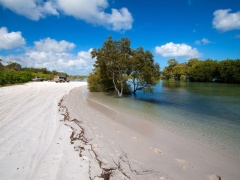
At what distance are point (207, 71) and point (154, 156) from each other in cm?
8888

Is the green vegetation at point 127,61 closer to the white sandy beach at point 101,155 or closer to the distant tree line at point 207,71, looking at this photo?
the white sandy beach at point 101,155

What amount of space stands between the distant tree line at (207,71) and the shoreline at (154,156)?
255ft

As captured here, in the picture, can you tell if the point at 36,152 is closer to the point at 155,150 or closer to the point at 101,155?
the point at 101,155

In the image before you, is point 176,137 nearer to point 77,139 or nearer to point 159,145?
point 159,145

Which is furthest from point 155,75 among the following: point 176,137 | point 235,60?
point 235,60

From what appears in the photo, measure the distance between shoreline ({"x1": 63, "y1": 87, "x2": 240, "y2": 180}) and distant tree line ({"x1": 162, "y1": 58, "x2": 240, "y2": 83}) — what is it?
255 ft

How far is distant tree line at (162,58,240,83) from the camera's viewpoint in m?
72.2

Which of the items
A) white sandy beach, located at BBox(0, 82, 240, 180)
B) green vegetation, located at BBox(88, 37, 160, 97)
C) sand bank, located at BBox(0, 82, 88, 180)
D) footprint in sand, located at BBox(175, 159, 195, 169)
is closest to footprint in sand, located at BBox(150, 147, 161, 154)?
white sandy beach, located at BBox(0, 82, 240, 180)

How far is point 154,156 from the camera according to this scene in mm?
6055

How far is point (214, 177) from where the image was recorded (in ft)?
16.1

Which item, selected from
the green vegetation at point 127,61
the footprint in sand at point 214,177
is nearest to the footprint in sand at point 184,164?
the footprint in sand at point 214,177

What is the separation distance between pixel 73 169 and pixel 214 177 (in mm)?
4109

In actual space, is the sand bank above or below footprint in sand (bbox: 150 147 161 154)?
above

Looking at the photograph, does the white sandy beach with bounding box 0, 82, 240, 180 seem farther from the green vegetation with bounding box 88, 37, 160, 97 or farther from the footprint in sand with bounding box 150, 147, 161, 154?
the green vegetation with bounding box 88, 37, 160, 97
